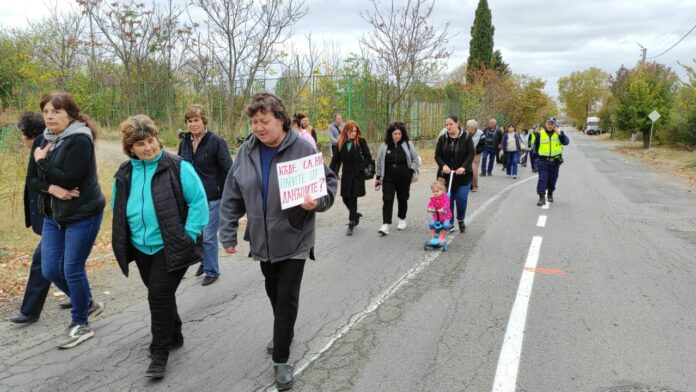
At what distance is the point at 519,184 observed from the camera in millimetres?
15055

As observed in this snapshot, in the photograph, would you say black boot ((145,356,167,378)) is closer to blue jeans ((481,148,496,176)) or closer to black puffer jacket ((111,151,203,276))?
black puffer jacket ((111,151,203,276))

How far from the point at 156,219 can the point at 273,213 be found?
0.84 meters

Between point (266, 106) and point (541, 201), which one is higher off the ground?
point (266, 106)

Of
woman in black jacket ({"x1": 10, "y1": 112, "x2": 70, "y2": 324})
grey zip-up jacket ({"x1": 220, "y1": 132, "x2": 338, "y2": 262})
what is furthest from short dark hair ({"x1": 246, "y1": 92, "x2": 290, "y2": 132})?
woman in black jacket ({"x1": 10, "y1": 112, "x2": 70, "y2": 324})

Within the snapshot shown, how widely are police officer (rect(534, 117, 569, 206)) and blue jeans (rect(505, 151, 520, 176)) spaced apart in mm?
5903

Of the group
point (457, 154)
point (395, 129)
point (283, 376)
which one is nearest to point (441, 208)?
point (457, 154)

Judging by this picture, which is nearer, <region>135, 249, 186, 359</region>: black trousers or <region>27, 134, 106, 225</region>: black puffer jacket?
<region>135, 249, 186, 359</region>: black trousers

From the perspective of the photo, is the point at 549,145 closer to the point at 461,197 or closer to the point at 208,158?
the point at 461,197

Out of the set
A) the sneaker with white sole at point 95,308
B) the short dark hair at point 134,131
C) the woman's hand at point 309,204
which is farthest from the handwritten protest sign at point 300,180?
the sneaker with white sole at point 95,308

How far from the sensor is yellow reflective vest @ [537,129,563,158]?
10.8 m

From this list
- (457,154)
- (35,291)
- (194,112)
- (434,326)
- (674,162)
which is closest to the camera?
(434,326)

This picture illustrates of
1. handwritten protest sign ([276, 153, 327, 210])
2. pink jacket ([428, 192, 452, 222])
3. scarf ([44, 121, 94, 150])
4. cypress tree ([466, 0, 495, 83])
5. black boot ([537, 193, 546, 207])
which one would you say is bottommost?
black boot ([537, 193, 546, 207])

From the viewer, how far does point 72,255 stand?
3.96m

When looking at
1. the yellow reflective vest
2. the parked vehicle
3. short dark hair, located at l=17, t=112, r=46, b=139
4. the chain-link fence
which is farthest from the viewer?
the parked vehicle
